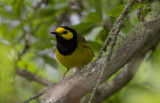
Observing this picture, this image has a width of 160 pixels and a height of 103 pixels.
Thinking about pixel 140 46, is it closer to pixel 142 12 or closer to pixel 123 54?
pixel 123 54

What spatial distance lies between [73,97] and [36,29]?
212 cm

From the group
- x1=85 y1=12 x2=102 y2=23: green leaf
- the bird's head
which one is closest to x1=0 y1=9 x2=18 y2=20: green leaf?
the bird's head

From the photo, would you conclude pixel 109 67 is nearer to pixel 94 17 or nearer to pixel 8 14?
pixel 94 17

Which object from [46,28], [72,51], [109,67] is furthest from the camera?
[46,28]

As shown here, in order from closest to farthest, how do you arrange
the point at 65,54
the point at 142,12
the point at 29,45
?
1. the point at 142,12
2. the point at 65,54
3. the point at 29,45

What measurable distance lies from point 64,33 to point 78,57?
42cm

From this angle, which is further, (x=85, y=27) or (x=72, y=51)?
(x=72, y=51)

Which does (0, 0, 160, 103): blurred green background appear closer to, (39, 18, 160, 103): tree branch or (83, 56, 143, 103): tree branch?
(83, 56, 143, 103): tree branch

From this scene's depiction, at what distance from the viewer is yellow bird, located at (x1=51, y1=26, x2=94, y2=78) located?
2564 mm

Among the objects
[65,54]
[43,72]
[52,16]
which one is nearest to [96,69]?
[65,54]

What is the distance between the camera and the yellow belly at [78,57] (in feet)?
8.39

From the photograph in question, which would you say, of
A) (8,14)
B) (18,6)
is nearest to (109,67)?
(18,6)

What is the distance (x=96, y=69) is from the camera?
121 centimetres

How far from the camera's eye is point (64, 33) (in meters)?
2.80
